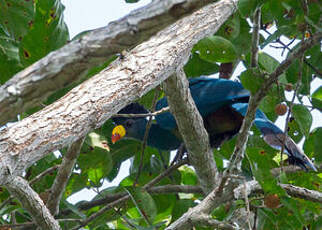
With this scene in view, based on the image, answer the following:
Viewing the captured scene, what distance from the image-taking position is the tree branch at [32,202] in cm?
234

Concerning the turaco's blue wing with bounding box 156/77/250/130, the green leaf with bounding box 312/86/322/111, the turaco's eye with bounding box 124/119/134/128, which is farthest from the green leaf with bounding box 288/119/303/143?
the turaco's eye with bounding box 124/119/134/128

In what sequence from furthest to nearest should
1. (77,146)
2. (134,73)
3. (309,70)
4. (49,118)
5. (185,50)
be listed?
(309,70) → (77,146) → (185,50) → (134,73) → (49,118)

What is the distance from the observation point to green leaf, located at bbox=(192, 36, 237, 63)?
2.89m

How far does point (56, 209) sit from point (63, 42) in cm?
85

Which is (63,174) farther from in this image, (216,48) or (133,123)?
(133,123)

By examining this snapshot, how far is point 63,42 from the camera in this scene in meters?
2.94

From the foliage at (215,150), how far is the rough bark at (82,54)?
1087mm

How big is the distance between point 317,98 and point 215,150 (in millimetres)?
861

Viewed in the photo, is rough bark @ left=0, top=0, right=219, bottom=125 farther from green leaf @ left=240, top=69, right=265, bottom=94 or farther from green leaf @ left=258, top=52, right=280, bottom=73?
green leaf @ left=258, top=52, right=280, bottom=73

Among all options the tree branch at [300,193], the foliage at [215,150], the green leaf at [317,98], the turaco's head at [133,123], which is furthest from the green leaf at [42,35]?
the turaco's head at [133,123]

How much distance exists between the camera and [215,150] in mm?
3648

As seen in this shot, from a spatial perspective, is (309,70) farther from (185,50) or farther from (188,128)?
(185,50)

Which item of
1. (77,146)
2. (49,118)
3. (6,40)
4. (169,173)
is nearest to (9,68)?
(6,40)

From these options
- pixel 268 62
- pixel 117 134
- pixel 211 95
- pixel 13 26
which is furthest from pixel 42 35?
pixel 211 95
